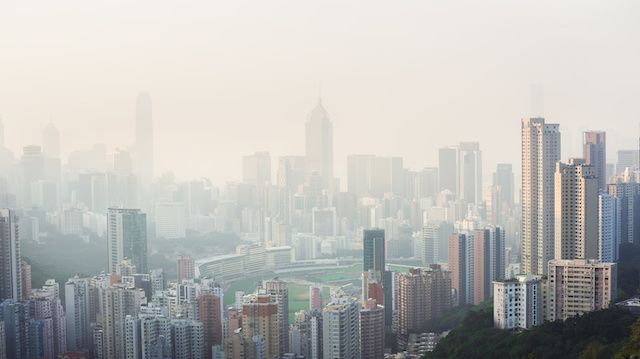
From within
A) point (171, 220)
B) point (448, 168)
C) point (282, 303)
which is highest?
point (448, 168)

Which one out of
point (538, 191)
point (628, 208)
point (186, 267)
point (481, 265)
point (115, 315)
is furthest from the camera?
point (186, 267)

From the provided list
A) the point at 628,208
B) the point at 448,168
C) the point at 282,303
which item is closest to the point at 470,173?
the point at 448,168

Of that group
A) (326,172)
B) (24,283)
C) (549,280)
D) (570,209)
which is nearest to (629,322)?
(549,280)

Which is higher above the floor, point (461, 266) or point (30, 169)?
point (30, 169)

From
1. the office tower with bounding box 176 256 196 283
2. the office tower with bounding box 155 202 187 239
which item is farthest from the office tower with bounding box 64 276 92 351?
the office tower with bounding box 155 202 187 239

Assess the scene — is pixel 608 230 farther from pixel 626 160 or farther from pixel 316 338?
pixel 316 338

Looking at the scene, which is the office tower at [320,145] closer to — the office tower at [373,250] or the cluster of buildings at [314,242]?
the cluster of buildings at [314,242]

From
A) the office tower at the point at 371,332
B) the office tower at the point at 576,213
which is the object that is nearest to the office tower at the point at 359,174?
the office tower at the point at 576,213
